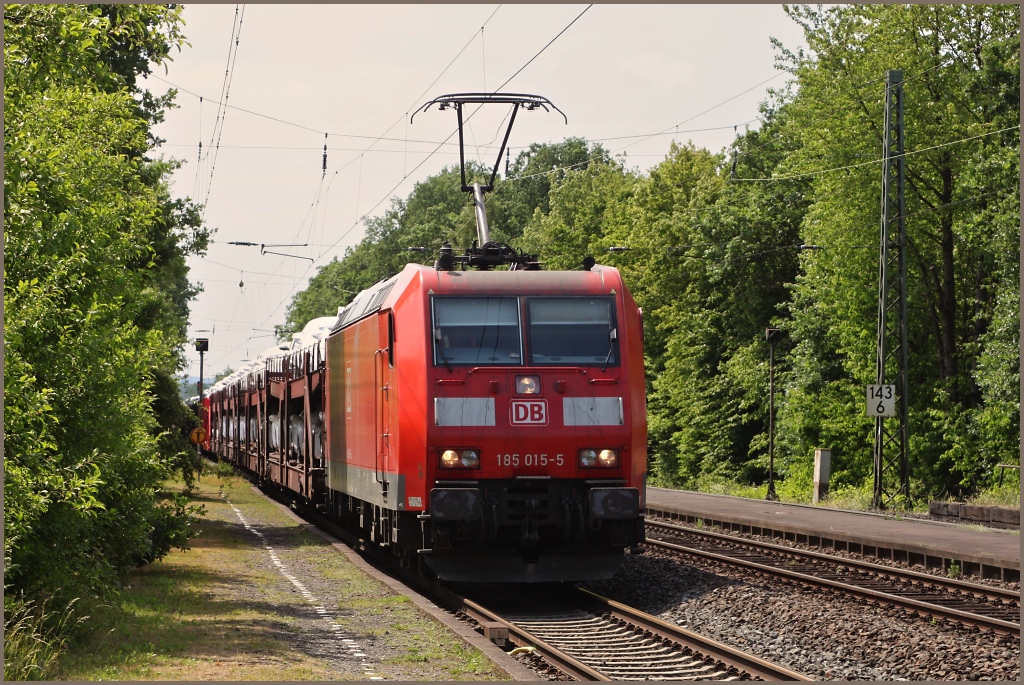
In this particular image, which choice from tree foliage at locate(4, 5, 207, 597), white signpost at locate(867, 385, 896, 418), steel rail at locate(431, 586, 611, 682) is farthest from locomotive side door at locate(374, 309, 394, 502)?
white signpost at locate(867, 385, 896, 418)

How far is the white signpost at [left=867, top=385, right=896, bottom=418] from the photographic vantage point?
28933 millimetres

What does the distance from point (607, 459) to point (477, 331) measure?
2.01m

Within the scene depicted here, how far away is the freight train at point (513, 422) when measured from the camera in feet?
45.2

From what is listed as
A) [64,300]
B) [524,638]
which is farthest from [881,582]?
[64,300]

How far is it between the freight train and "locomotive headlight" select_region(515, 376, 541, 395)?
11mm

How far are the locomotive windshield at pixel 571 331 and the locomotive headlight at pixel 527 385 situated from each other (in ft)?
0.79

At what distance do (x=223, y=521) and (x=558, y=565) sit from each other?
1350 cm

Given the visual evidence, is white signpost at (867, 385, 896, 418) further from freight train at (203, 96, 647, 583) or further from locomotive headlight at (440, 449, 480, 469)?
locomotive headlight at (440, 449, 480, 469)

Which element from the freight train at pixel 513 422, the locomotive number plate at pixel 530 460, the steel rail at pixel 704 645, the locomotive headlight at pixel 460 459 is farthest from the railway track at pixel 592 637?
the locomotive number plate at pixel 530 460

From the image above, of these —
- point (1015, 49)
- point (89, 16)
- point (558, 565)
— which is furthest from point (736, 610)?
point (1015, 49)

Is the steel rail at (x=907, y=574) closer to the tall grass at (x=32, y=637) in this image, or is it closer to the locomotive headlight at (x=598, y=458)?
the locomotive headlight at (x=598, y=458)

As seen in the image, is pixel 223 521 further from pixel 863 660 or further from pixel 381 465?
pixel 863 660

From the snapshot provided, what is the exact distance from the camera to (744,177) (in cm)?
5434

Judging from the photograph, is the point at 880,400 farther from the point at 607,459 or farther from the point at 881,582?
the point at 607,459
